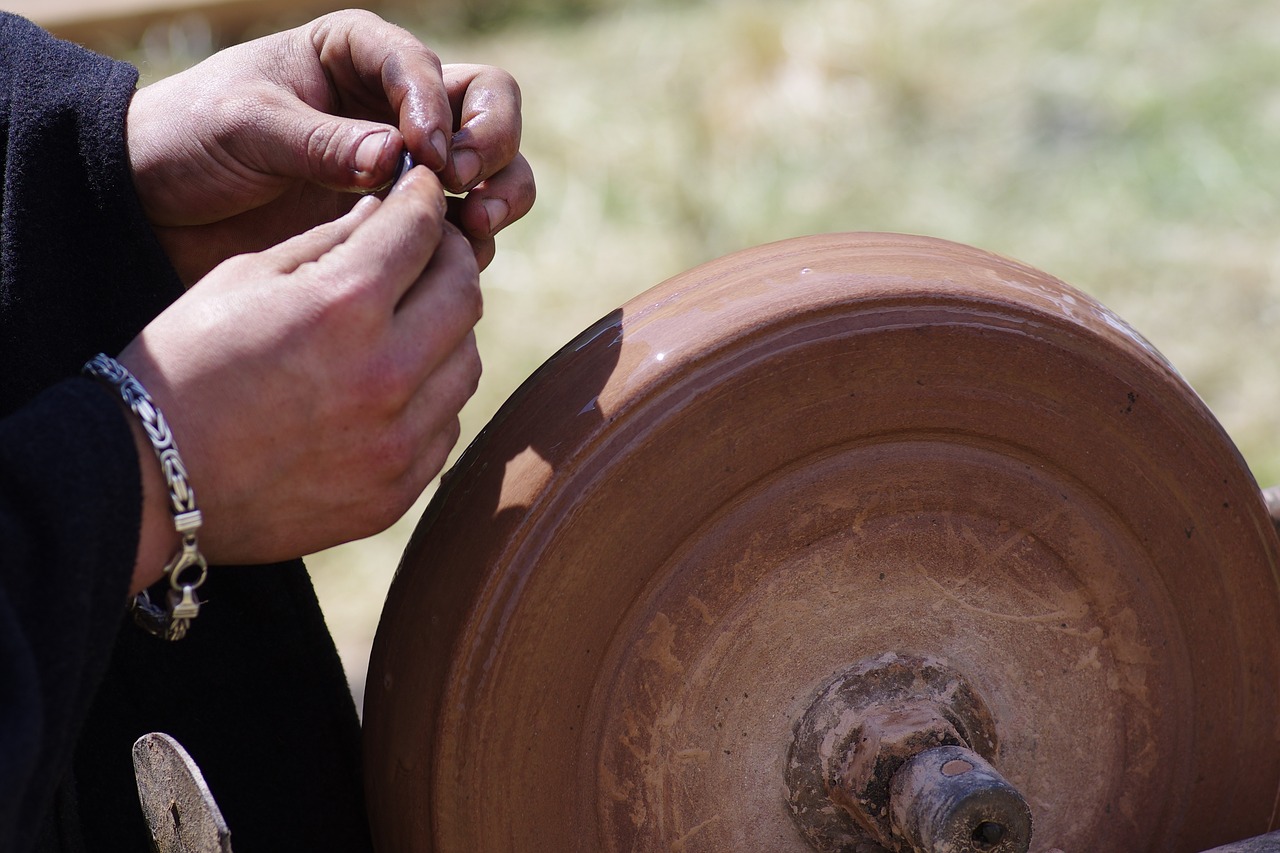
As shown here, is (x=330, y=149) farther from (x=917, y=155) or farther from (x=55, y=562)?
(x=917, y=155)

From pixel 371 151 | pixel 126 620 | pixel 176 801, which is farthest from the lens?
pixel 126 620

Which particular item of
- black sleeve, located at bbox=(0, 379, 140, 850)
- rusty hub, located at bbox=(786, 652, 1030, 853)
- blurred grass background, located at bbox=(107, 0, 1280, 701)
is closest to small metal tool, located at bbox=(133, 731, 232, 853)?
black sleeve, located at bbox=(0, 379, 140, 850)

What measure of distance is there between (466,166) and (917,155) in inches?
124

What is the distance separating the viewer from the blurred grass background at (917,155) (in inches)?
124

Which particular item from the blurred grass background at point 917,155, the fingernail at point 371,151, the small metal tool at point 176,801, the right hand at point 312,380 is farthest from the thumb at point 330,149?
the blurred grass background at point 917,155

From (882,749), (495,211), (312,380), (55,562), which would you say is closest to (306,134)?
(495,211)

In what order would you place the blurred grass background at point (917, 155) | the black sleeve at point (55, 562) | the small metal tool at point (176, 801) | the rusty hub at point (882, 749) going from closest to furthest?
the black sleeve at point (55, 562) → the small metal tool at point (176, 801) → the rusty hub at point (882, 749) → the blurred grass background at point (917, 155)

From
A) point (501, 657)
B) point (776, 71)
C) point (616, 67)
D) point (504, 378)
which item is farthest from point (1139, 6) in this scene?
point (501, 657)

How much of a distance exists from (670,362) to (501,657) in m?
0.22

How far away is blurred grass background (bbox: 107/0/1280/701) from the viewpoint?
316 cm

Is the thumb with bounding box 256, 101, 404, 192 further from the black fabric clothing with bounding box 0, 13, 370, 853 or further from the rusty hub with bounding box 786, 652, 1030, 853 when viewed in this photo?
the rusty hub with bounding box 786, 652, 1030, 853

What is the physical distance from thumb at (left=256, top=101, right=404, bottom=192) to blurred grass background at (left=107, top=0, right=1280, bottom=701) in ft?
5.92

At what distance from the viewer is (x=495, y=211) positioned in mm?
958

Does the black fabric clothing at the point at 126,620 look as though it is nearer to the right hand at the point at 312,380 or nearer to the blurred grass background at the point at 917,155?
the right hand at the point at 312,380
